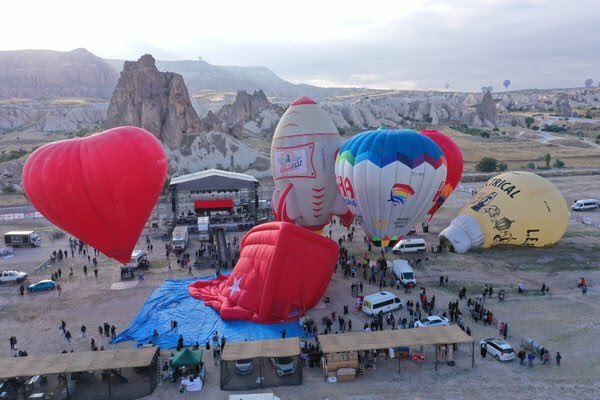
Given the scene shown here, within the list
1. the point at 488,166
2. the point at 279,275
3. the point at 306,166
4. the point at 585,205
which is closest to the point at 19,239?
the point at 306,166

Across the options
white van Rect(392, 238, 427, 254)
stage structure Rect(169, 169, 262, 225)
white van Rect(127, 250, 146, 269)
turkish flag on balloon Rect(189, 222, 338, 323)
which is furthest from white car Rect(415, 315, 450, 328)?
stage structure Rect(169, 169, 262, 225)

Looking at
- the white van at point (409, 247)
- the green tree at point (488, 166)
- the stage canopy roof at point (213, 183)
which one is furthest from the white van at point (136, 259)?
the green tree at point (488, 166)

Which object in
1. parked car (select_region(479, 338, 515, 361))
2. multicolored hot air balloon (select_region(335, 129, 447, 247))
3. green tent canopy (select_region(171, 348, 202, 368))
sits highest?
multicolored hot air balloon (select_region(335, 129, 447, 247))

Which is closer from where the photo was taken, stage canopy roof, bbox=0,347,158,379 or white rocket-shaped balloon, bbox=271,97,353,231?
stage canopy roof, bbox=0,347,158,379

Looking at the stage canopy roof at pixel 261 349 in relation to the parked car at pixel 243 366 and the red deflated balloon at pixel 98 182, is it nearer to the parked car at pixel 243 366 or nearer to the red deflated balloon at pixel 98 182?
the parked car at pixel 243 366

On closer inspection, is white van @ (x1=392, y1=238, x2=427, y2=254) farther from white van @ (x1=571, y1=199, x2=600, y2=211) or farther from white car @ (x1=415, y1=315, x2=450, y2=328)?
white van @ (x1=571, y1=199, x2=600, y2=211)

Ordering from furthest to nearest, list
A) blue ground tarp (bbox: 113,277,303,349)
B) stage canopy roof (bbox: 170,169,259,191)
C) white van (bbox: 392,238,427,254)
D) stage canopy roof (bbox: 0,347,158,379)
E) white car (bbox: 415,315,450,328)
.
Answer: stage canopy roof (bbox: 170,169,259,191)
white van (bbox: 392,238,427,254)
blue ground tarp (bbox: 113,277,303,349)
white car (bbox: 415,315,450,328)
stage canopy roof (bbox: 0,347,158,379)
